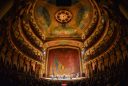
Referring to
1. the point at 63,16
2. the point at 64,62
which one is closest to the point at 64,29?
the point at 63,16

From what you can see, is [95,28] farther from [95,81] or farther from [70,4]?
[95,81]

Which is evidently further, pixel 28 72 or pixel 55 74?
→ pixel 55 74

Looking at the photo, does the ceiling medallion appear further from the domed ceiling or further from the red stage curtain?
the red stage curtain

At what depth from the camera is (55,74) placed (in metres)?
19.6

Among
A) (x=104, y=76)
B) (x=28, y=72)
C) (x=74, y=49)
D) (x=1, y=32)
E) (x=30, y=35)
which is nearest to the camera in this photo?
(x=1, y=32)

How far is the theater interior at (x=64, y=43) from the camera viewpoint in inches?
601

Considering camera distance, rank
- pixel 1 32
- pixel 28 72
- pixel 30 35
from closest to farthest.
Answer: pixel 1 32 < pixel 28 72 < pixel 30 35

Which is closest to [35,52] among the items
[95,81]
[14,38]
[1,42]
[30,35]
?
[30,35]

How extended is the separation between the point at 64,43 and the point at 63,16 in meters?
2.63

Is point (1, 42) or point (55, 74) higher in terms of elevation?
point (1, 42)

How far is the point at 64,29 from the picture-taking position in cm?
2170

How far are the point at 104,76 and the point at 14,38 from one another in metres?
7.46

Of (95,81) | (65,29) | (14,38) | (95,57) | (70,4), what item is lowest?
(95,81)

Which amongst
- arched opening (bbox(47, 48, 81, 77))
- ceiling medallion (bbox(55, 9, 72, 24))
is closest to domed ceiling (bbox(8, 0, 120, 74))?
ceiling medallion (bbox(55, 9, 72, 24))
